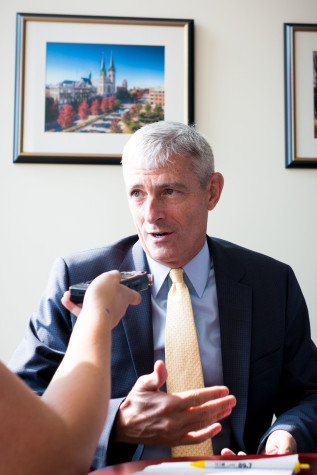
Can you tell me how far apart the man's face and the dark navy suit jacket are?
0.10 m

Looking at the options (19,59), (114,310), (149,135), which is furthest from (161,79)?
(114,310)

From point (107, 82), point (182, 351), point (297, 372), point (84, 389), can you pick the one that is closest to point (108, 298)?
point (84, 389)

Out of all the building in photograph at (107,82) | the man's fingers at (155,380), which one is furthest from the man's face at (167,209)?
the building in photograph at (107,82)

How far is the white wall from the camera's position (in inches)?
80.5

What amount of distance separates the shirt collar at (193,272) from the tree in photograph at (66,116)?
2.85ft

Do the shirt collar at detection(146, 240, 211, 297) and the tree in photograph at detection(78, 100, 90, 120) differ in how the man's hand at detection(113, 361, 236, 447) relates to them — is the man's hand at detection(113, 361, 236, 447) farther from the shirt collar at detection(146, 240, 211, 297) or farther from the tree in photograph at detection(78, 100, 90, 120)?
the tree in photograph at detection(78, 100, 90, 120)

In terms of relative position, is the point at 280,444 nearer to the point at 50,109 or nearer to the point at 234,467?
the point at 234,467

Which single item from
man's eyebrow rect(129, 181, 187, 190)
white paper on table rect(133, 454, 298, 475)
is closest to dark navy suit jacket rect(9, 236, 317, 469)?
man's eyebrow rect(129, 181, 187, 190)

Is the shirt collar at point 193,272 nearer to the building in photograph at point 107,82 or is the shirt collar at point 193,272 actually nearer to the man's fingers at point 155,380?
the man's fingers at point 155,380

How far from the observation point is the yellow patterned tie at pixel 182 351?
127cm

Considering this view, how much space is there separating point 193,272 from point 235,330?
0.73 ft

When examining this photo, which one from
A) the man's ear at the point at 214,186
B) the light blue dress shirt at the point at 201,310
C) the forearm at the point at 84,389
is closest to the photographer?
the forearm at the point at 84,389

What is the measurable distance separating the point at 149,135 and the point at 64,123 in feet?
2.51

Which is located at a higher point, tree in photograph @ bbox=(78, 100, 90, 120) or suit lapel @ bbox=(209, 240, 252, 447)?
tree in photograph @ bbox=(78, 100, 90, 120)
